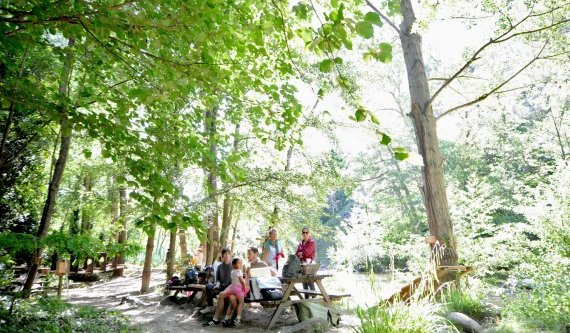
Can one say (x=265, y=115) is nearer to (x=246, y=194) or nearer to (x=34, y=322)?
(x=34, y=322)

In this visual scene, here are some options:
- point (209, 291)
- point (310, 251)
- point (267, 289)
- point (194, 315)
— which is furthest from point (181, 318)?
point (310, 251)

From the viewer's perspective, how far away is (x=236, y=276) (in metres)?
7.15

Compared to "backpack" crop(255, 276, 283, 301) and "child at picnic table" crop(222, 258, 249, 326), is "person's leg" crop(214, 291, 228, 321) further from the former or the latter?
"backpack" crop(255, 276, 283, 301)

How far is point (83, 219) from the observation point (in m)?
21.4

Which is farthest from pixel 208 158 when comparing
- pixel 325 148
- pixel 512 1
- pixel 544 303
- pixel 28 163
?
pixel 28 163

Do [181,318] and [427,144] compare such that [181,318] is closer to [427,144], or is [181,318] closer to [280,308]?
[280,308]

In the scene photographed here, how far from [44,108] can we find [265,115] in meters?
1.77

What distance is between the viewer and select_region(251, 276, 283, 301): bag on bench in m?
6.92

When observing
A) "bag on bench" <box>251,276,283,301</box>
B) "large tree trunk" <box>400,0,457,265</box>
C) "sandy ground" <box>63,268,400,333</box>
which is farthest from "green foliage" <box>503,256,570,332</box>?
"bag on bench" <box>251,276,283,301</box>

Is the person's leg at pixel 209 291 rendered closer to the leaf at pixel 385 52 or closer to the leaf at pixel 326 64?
the leaf at pixel 326 64

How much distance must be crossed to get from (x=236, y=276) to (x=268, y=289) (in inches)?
23.9

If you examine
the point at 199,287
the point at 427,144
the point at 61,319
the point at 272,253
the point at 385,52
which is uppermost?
the point at 427,144

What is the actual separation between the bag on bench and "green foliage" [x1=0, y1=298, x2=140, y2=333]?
6.57 ft

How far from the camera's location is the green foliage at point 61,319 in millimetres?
4914
